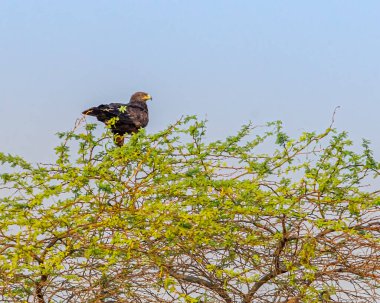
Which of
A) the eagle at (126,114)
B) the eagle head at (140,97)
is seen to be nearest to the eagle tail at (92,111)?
the eagle at (126,114)

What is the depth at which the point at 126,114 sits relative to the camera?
1216 cm

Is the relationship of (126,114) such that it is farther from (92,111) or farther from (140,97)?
(140,97)

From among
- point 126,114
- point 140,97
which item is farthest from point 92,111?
point 140,97

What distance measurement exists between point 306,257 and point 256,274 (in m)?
0.56

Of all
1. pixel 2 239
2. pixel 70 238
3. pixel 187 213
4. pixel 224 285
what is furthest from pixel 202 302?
pixel 2 239

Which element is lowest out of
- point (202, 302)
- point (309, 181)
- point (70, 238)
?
point (202, 302)

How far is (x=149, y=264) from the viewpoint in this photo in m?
8.13

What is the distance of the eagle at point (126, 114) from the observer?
38.1 ft

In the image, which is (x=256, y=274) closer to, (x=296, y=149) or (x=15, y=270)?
(x=296, y=149)

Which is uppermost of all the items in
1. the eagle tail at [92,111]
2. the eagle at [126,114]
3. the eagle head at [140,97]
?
the eagle head at [140,97]

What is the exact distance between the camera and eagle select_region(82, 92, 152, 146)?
1161 centimetres

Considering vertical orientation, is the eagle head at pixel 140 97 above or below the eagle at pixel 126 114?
above

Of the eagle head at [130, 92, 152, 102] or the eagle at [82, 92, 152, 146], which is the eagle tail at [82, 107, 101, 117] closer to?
the eagle at [82, 92, 152, 146]

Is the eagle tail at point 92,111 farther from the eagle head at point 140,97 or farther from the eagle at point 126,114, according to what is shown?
the eagle head at point 140,97
